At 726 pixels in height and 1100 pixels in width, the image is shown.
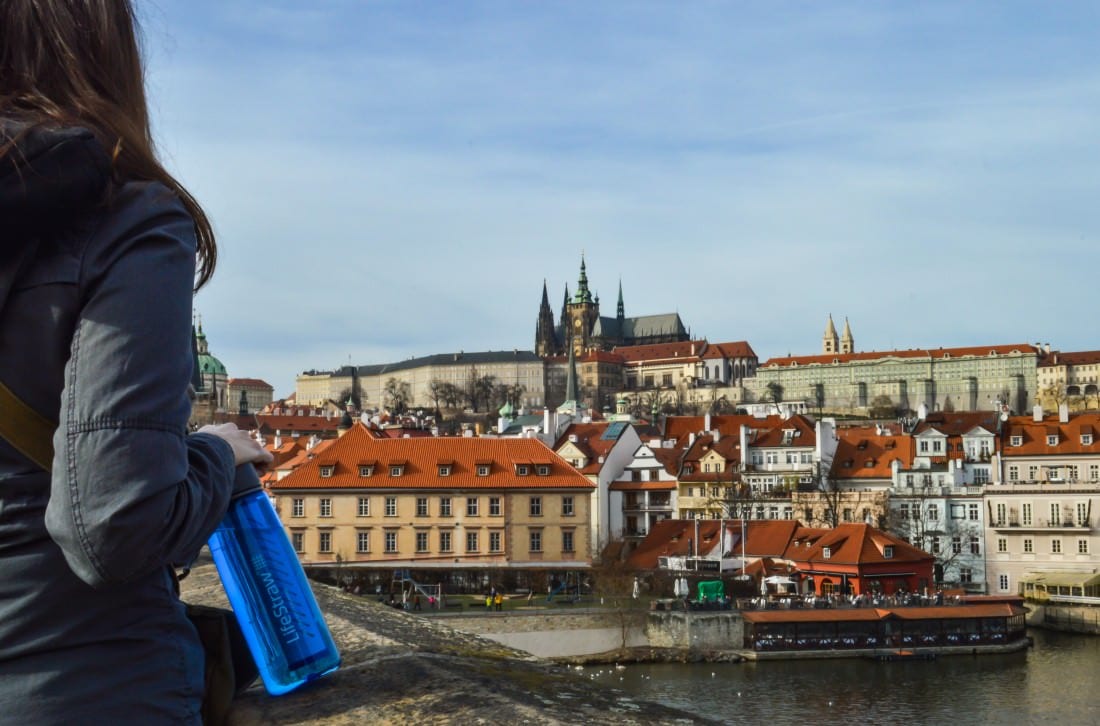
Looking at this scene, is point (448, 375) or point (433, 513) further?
point (448, 375)

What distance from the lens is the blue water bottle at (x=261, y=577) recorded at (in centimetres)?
202

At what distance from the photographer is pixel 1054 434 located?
43312 mm

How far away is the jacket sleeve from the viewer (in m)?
1.43

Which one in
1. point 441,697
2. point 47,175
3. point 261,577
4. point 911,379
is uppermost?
point 911,379

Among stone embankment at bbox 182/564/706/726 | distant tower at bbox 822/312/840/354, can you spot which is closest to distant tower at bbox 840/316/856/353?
distant tower at bbox 822/312/840/354

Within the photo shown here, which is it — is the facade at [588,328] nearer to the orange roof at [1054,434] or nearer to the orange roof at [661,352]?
the orange roof at [661,352]

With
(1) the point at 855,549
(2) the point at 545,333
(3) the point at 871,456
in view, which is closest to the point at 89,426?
(1) the point at 855,549

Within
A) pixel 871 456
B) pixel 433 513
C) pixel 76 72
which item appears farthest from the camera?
pixel 871 456

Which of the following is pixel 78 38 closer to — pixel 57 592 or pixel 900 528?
pixel 57 592

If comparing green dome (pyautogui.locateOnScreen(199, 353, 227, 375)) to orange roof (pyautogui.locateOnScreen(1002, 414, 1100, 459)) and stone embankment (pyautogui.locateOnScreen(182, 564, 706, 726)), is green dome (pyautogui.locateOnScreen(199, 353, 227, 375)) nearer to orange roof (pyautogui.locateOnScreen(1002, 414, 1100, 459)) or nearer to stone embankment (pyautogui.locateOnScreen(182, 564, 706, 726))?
orange roof (pyautogui.locateOnScreen(1002, 414, 1100, 459))

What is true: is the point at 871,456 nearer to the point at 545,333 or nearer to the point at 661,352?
the point at 661,352

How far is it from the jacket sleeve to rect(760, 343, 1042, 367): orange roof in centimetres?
14045

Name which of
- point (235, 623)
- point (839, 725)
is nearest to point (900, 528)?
point (839, 725)

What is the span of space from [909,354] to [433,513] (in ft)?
369
